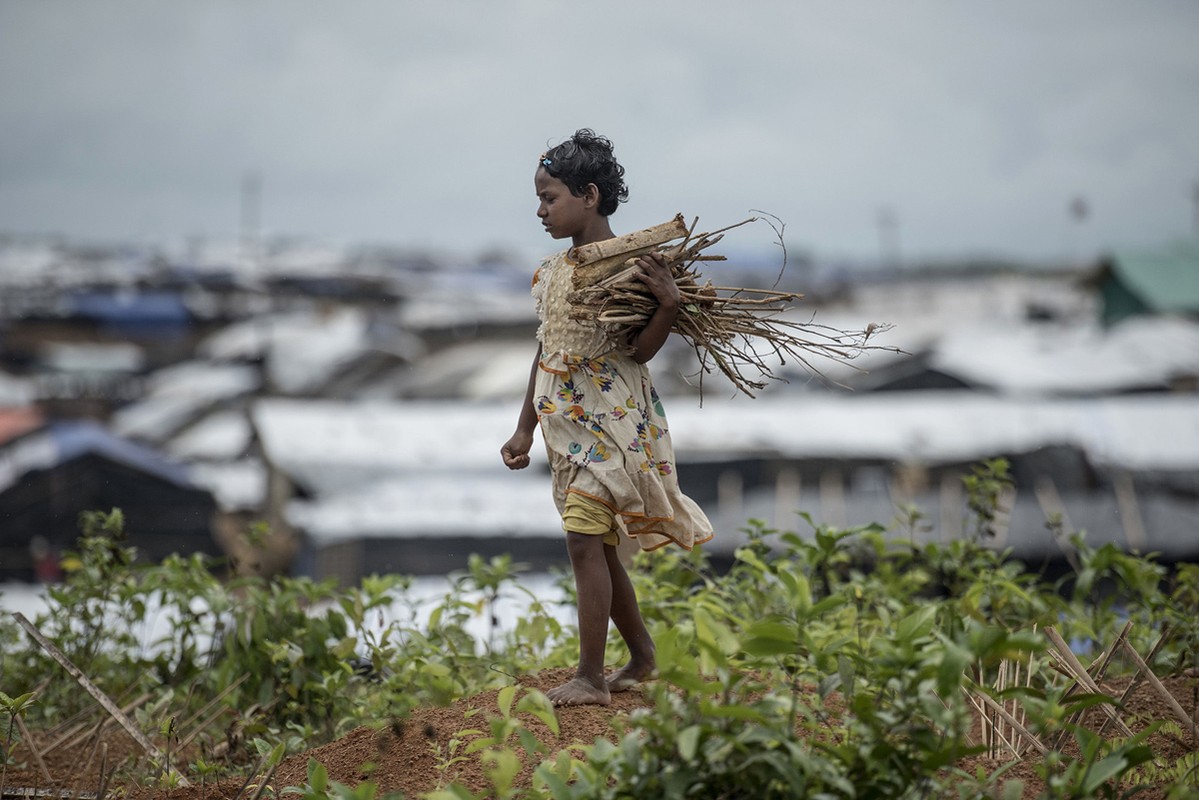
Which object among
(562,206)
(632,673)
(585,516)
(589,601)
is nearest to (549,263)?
(562,206)

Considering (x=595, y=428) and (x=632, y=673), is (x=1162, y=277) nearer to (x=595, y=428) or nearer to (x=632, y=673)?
(x=632, y=673)

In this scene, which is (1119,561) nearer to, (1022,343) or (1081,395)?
(1081,395)

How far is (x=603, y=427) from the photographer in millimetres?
2742

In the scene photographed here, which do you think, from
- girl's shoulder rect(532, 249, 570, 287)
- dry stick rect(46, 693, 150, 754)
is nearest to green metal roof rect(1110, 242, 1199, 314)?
girl's shoulder rect(532, 249, 570, 287)

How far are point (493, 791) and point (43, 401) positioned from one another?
15987 mm

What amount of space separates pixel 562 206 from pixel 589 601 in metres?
0.95

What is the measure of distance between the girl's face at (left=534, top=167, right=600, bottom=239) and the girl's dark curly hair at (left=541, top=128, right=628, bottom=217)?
1 cm

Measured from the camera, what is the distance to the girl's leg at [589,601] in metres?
2.71

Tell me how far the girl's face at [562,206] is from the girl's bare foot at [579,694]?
1.09 metres

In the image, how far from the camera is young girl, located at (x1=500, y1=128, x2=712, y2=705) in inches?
107

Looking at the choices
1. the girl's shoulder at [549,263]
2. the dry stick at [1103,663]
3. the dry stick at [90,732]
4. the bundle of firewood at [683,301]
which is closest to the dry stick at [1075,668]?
the dry stick at [1103,663]

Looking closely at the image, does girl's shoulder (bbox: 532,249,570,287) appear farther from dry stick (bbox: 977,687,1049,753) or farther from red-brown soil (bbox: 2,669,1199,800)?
dry stick (bbox: 977,687,1049,753)

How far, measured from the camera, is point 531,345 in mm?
17609

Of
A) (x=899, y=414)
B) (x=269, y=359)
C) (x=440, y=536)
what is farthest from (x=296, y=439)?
(x=269, y=359)
